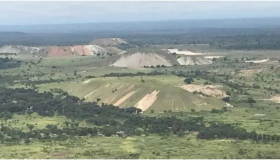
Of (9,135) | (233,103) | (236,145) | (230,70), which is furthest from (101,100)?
(230,70)

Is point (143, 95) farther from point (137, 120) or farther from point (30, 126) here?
point (30, 126)

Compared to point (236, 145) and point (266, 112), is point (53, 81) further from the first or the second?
point (236, 145)

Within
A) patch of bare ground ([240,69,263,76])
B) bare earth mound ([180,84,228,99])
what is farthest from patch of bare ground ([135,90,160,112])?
patch of bare ground ([240,69,263,76])

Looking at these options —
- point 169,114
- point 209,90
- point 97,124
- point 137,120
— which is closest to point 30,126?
point 97,124

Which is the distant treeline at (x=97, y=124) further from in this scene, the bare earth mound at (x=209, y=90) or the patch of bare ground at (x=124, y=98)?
the bare earth mound at (x=209, y=90)

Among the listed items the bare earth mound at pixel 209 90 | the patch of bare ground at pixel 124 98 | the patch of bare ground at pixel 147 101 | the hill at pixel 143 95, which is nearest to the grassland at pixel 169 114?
the hill at pixel 143 95

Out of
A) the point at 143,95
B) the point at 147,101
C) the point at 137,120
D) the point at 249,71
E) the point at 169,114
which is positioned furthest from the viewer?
the point at 249,71
